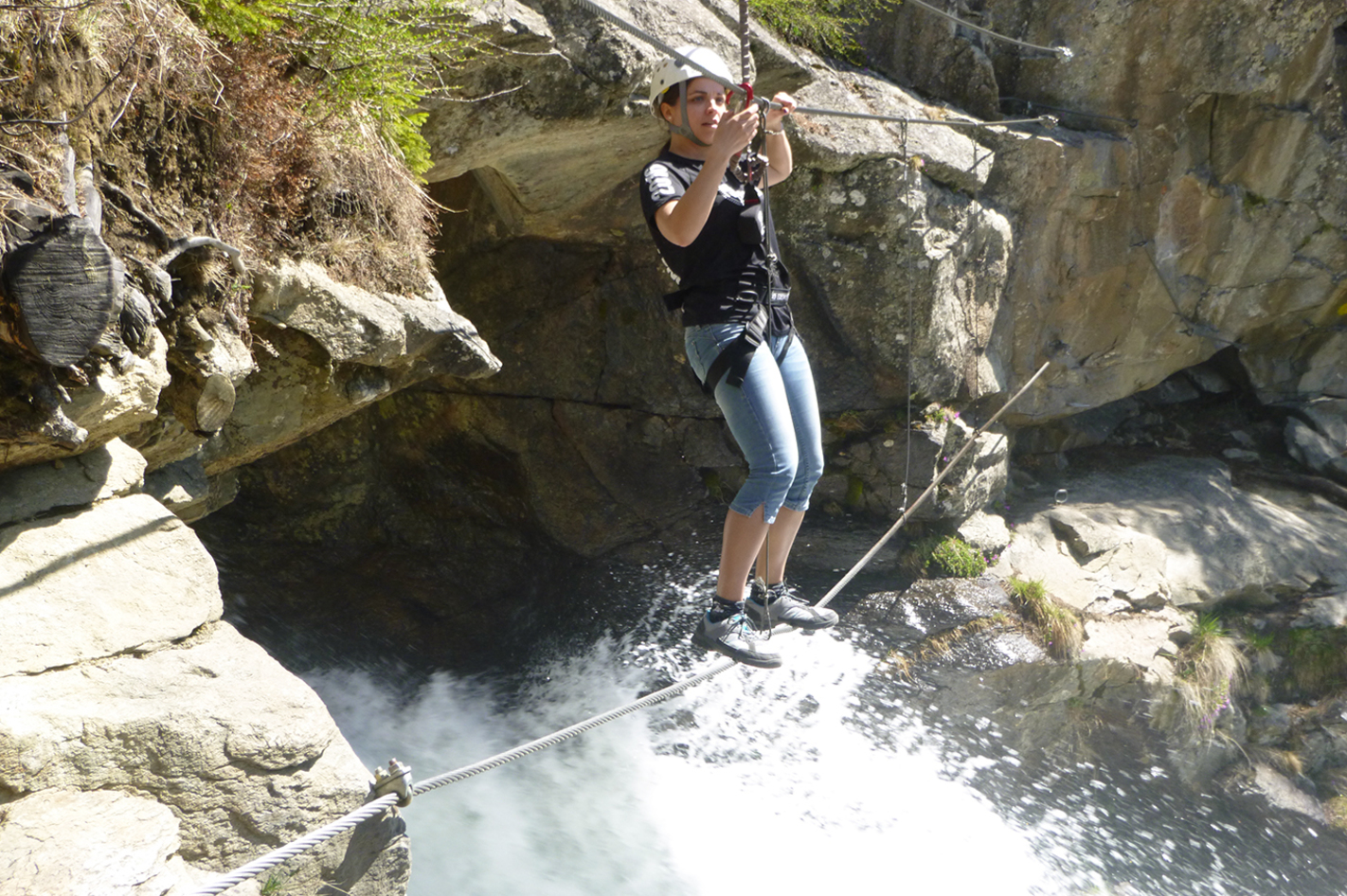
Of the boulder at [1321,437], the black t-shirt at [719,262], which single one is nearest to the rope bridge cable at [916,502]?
the black t-shirt at [719,262]

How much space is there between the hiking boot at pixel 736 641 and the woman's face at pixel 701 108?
5.84ft

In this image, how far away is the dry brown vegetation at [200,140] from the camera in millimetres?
3031

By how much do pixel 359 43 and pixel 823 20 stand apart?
3716 millimetres

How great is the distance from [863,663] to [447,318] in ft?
13.2

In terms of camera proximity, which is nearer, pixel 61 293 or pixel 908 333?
pixel 61 293

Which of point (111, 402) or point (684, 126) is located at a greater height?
point (684, 126)

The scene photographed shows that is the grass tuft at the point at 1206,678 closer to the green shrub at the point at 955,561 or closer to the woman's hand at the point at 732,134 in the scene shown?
the green shrub at the point at 955,561

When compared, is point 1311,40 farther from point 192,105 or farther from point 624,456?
point 192,105

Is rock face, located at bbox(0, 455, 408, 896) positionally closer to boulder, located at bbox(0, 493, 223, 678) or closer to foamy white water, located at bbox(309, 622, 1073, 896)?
boulder, located at bbox(0, 493, 223, 678)

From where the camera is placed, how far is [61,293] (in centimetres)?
263

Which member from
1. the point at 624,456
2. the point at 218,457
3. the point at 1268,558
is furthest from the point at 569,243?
the point at 1268,558

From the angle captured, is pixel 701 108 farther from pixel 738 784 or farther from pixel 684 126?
pixel 738 784

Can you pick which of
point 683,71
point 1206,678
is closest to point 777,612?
point 683,71

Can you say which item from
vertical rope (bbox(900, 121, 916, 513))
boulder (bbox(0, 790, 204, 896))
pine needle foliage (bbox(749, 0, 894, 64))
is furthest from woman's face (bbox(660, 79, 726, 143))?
vertical rope (bbox(900, 121, 916, 513))
